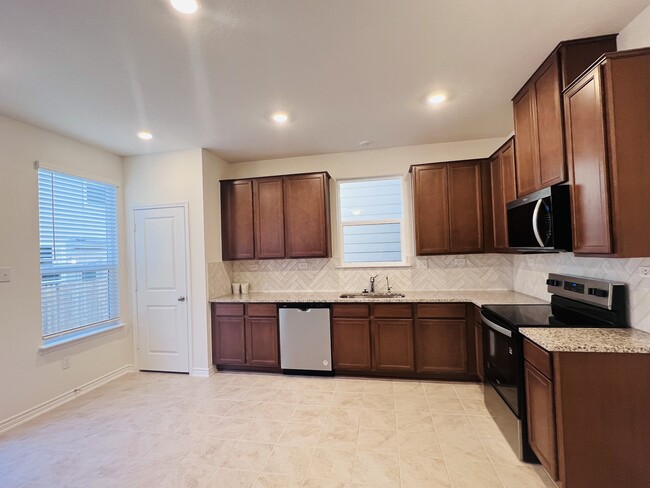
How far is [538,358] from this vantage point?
70.0 inches

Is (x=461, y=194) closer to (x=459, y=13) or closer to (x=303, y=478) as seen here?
(x=459, y=13)

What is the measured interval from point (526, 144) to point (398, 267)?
6.40ft

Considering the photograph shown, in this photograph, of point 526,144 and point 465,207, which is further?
point 465,207

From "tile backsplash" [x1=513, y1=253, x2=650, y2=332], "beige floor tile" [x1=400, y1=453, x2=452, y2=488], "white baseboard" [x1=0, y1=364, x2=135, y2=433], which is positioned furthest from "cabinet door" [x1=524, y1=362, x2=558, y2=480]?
"white baseboard" [x1=0, y1=364, x2=135, y2=433]

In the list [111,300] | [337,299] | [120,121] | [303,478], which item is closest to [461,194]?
[337,299]

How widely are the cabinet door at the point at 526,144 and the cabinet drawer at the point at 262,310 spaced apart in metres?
2.74

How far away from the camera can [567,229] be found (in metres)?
1.90

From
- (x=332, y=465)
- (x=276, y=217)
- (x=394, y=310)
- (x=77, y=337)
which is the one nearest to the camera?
(x=332, y=465)

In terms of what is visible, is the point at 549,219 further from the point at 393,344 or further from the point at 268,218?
the point at 268,218

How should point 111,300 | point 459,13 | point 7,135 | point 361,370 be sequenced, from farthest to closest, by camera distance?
point 111,300, point 361,370, point 7,135, point 459,13

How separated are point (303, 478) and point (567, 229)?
2.28 m

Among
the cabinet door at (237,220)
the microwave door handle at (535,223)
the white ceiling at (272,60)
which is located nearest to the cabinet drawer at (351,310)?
A: the cabinet door at (237,220)

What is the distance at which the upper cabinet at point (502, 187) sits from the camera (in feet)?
9.08

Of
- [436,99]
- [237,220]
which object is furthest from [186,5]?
[237,220]
